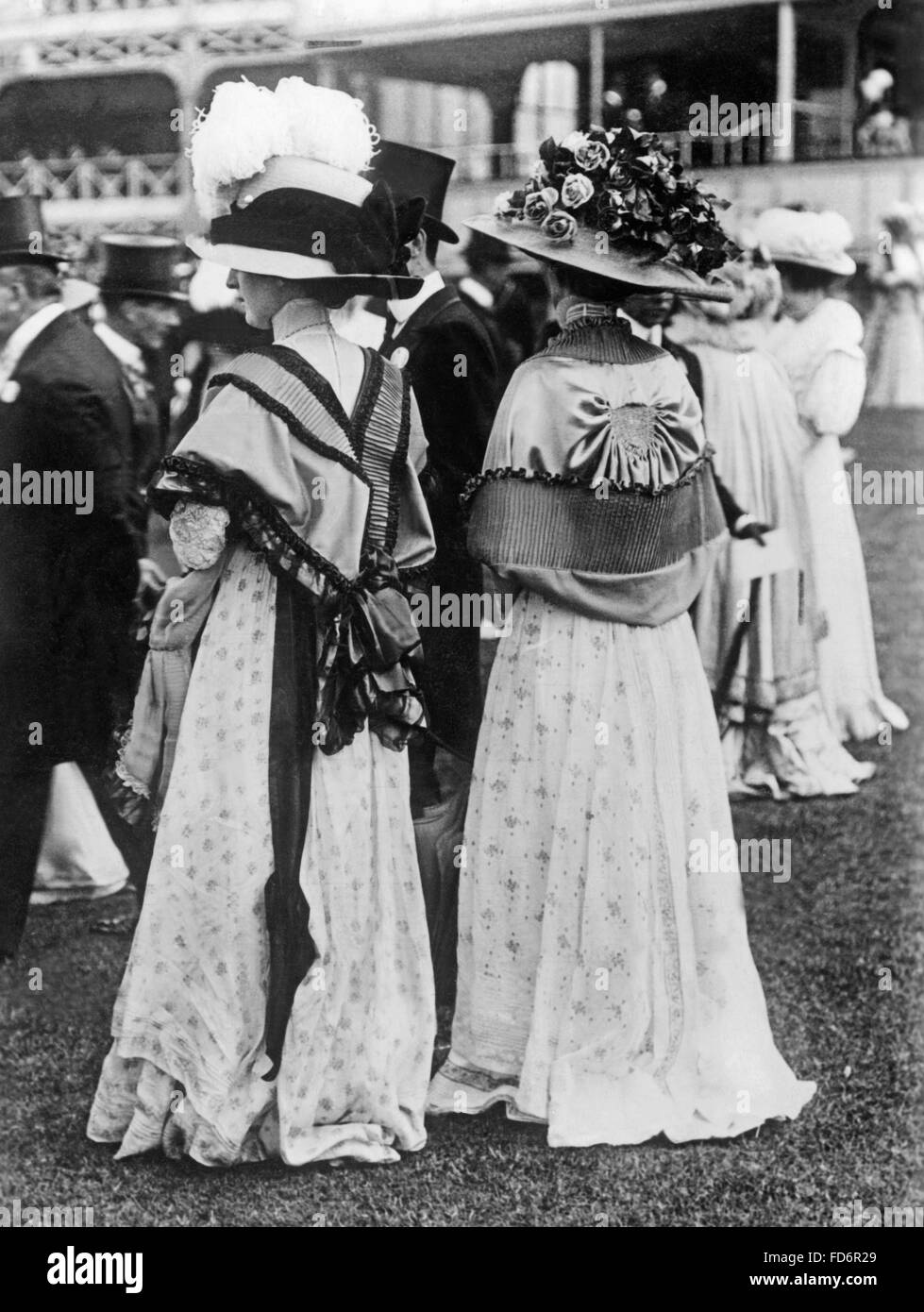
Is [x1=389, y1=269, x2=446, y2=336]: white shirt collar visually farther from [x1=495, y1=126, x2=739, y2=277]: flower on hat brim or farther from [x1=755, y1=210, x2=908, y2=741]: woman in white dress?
[x1=755, y1=210, x2=908, y2=741]: woman in white dress

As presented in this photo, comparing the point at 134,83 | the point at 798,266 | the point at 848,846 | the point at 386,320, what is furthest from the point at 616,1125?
the point at 134,83

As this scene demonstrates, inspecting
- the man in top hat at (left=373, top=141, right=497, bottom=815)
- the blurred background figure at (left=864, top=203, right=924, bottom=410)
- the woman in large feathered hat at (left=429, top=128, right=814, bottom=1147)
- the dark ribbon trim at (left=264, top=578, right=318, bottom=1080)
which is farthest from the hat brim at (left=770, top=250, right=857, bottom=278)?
the dark ribbon trim at (left=264, top=578, right=318, bottom=1080)

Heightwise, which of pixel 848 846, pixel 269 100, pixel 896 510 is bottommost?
pixel 848 846

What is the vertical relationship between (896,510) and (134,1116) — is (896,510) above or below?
above

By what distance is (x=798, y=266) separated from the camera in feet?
16.2

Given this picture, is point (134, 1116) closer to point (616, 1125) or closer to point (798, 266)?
point (616, 1125)

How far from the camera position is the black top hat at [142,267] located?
15.0ft

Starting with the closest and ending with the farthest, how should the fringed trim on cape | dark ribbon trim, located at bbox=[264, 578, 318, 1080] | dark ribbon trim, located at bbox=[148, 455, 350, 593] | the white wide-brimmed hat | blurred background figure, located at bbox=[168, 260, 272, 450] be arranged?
dark ribbon trim, located at bbox=[148, 455, 350, 593] < dark ribbon trim, located at bbox=[264, 578, 318, 1080] < the fringed trim on cape < blurred background figure, located at bbox=[168, 260, 272, 450] < the white wide-brimmed hat

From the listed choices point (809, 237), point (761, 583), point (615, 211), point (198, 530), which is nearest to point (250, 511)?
point (198, 530)

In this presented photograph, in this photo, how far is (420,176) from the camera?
440 cm

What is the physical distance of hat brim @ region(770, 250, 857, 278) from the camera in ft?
15.8

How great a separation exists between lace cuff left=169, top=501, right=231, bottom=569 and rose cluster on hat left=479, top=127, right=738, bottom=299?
102cm

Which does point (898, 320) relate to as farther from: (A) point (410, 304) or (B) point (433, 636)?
(B) point (433, 636)

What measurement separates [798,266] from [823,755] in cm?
142
